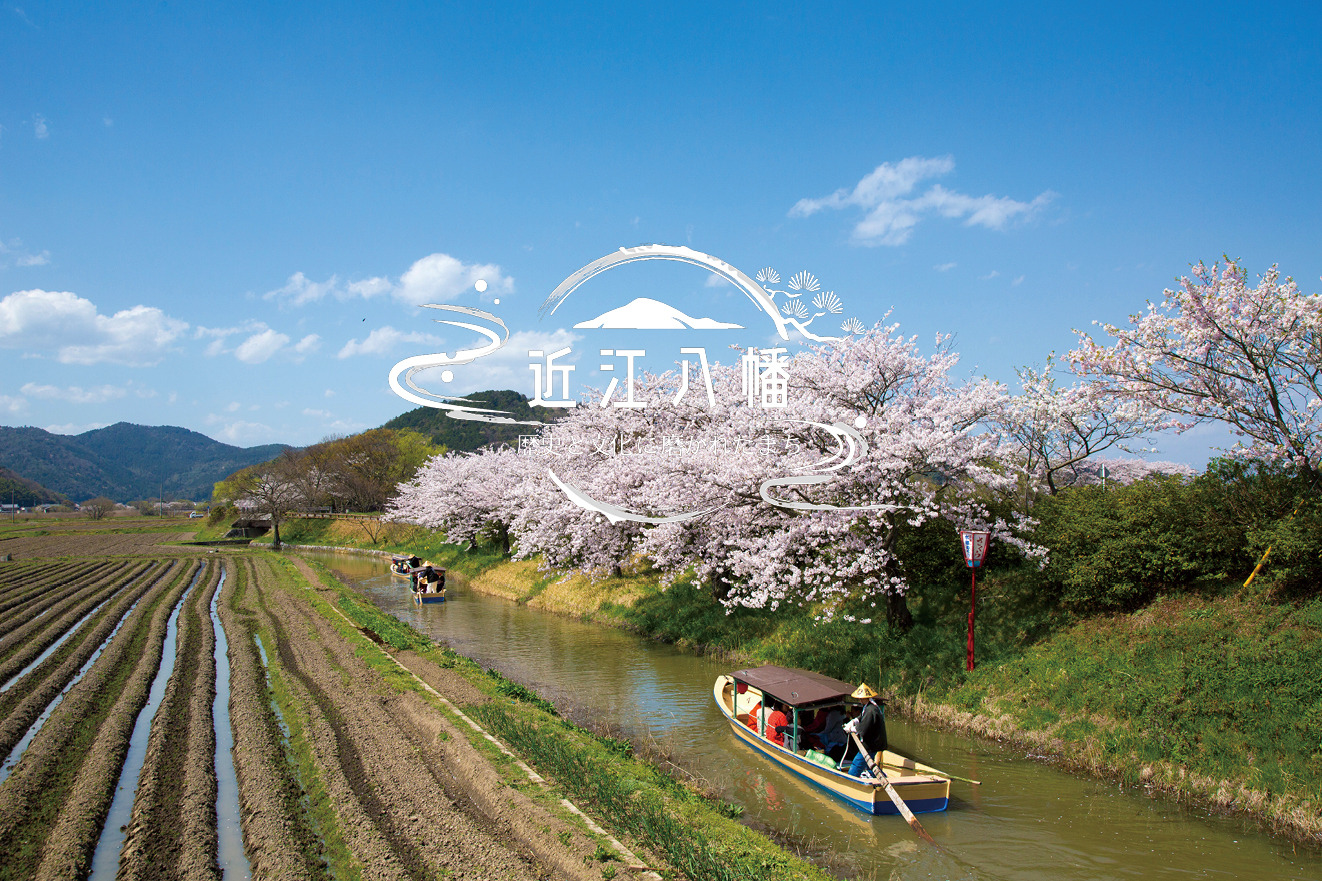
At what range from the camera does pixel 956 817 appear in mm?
11992

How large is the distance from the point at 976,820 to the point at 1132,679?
4.91 meters

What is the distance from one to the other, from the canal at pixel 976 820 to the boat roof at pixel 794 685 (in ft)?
4.94

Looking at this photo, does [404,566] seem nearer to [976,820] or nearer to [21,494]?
[976,820]

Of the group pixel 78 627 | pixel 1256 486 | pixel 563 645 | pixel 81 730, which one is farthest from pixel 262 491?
pixel 1256 486

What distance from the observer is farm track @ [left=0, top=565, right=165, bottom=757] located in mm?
14836

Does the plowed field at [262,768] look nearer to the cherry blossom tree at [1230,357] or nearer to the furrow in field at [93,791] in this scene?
the furrow in field at [93,791]

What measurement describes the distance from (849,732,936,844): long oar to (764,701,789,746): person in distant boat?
7.43 feet

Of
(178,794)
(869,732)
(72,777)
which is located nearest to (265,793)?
(178,794)

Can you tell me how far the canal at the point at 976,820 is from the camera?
1045 cm

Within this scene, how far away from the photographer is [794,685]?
1466 centimetres

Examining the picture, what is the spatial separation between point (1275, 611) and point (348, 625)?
27.7 meters

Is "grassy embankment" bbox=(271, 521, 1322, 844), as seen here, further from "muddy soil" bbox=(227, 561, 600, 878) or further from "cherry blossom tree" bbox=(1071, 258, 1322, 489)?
"muddy soil" bbox=(227, 561, 600, 878)

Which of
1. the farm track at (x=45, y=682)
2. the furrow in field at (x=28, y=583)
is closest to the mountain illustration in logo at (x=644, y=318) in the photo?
the farm track at (x=45, y=682)

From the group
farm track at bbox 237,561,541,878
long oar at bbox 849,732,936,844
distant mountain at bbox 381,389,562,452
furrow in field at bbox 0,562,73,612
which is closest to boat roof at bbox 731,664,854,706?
long oar at bbox 849,732,936,844
